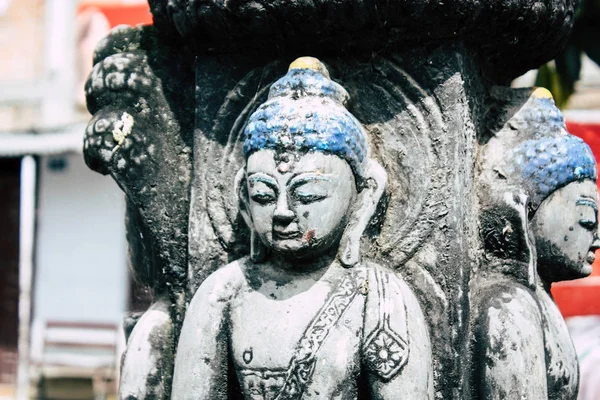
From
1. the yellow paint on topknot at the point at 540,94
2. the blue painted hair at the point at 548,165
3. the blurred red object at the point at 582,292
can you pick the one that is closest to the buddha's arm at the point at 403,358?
the blue painted hair at the point at 548,165

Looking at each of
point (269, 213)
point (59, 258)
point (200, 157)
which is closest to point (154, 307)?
point (200, 157)

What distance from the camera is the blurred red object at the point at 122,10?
20.1ft

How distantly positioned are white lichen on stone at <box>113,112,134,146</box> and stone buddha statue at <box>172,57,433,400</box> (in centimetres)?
38

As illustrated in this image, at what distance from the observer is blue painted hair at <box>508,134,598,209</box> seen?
1844mm

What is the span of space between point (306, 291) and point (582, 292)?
3.05 metres

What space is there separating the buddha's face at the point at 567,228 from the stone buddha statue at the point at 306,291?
0.41m

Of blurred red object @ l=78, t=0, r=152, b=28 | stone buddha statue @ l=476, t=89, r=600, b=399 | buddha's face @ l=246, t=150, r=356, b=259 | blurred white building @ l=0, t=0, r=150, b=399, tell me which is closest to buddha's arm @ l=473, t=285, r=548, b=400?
stone buddha statue @ l=476, t=89, r=600, b=399

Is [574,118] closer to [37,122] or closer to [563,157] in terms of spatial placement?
[563,157]

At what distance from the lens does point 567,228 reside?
1.88 meters

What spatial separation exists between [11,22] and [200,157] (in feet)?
20.5

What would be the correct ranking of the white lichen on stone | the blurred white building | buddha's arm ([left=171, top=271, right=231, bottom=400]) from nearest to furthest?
buddha's arm ([left=171, top=271, right=231, bottom=400]) → the white lichen on stone → the blurred white building

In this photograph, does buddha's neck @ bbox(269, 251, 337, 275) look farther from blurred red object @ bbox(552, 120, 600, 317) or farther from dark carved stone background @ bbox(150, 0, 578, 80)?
blurred red object @ bbox(552, 120, 600, 317)

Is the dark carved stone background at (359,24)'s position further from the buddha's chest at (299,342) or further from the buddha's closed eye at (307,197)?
the buddha's chest at (299,342)

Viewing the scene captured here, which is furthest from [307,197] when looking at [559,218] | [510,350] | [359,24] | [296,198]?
[559,218]
